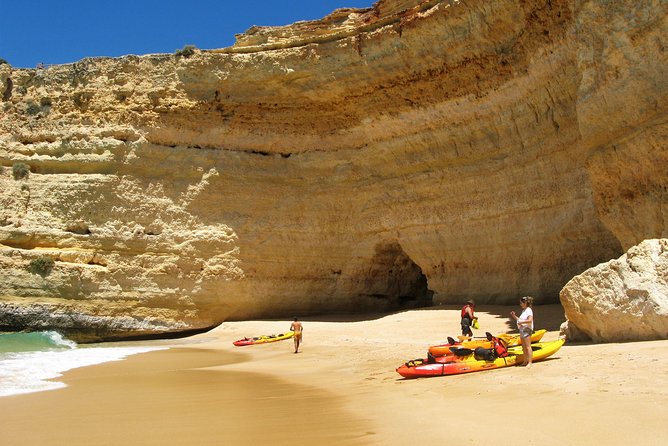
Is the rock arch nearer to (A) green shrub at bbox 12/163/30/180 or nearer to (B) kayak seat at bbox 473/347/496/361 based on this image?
(A) green shrub at bbox 12/163/30/180

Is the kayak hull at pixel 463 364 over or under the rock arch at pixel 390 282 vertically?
under

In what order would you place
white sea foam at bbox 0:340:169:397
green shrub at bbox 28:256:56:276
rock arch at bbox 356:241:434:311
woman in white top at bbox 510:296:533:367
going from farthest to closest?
rock arch at bbox 356:241:434:311, green shrub at bbox 28:256:56:276, white sea foam at bbox 0:340:169:397, woman in white top at bbox 510:296:533:367

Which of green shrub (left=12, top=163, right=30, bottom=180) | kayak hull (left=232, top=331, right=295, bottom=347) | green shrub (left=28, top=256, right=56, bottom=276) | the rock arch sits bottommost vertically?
kayak hull (left=232, top=331, right=295, bottom=347)

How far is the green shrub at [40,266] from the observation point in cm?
1562

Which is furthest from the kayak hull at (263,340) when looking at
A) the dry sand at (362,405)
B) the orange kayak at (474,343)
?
the orange kayak at (474,343)

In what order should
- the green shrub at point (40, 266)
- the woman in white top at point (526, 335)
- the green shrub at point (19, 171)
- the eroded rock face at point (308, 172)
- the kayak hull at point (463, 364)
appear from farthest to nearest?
the green shrub at point (19, 171)
the green shrub at point (40, 266)
the eroded rock face at point (308, 172)
the kayak hull at point (463, 364)
the woman in white top at point (526, 335)

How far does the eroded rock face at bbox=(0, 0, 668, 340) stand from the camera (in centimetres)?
1399

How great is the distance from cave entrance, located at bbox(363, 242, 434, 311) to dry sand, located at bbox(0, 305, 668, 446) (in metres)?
9.85

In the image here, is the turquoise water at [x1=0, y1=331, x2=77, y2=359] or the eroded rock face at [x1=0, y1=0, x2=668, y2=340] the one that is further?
the eroded rock face at [x1=0, y1=0, x2=668, y2=340]

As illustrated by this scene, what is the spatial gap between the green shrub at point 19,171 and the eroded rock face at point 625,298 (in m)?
16.3

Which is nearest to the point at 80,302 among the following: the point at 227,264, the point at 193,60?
the point at 227,264

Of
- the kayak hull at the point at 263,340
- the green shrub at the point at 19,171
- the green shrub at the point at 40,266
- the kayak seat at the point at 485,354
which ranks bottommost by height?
the kayak seat at the point at 485,354

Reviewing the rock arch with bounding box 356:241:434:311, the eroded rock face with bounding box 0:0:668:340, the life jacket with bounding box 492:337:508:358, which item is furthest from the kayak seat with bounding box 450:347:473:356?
the rock arch with bounding box 356:241:434:311

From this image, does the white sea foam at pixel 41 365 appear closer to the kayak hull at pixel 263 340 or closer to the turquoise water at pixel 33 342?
the turquoise water at pixel 33 342
